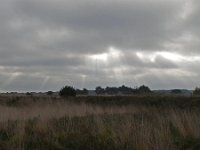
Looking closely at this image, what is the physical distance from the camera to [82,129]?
13492mm

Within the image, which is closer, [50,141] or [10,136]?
[50,141]

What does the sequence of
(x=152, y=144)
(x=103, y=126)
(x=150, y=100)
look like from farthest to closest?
(x=150, y=100) < (x=103, y=126) < (x=152, y=144)

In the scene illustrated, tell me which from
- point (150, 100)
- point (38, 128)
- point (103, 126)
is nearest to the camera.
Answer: point (103, 126)

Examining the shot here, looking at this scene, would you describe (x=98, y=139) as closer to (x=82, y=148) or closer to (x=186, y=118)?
(x=82, y=148)

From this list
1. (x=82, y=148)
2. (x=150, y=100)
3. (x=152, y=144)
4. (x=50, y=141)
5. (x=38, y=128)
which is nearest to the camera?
(x=152, y=144)

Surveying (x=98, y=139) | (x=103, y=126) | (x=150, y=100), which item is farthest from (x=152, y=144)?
(x=150, y=100)

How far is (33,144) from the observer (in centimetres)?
1235

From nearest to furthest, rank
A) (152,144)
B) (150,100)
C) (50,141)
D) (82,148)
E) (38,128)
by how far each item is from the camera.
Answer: (152,144) < (82,148) < (50,141) < (38,128) < (150,100)

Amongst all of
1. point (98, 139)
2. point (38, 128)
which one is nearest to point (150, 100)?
point (38, 128)

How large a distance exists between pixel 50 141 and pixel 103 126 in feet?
5.84

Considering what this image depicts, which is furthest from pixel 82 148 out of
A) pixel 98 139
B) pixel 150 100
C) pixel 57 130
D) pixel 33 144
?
pixel 150 100

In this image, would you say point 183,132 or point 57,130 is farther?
point 57,130

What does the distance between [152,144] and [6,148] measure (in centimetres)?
414

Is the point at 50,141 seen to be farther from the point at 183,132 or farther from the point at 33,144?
the point at 183,132
